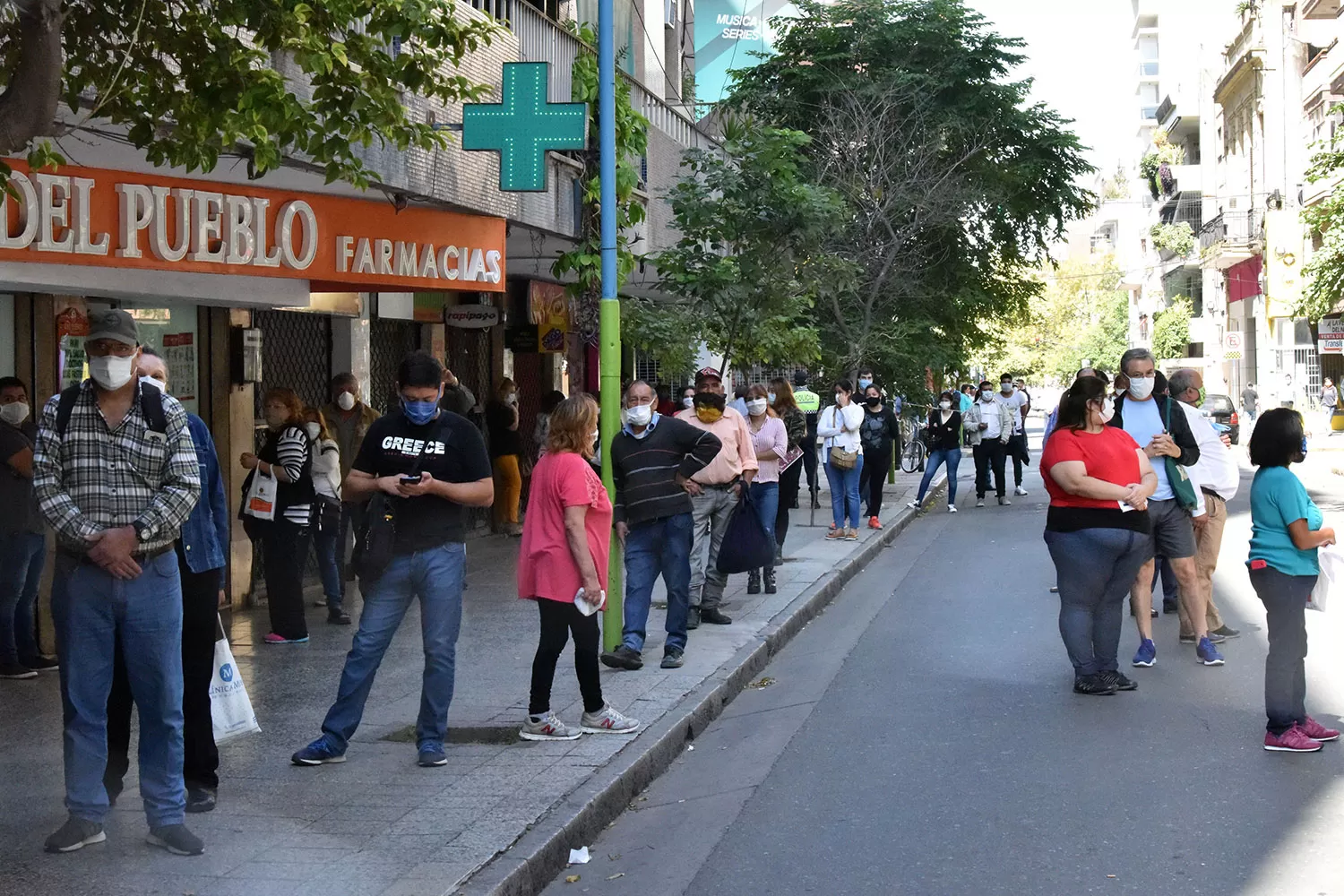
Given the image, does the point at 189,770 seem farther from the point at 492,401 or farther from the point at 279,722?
the point at 492,401

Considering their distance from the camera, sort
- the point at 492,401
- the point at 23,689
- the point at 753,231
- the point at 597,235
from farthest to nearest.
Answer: the point at 492,401 < the point at 753,231 < the point at 597,235 < the point at 23,689

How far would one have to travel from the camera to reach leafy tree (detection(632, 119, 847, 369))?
46.3 ft

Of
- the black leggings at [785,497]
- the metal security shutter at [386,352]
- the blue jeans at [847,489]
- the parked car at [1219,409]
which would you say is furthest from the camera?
the parked car at [1219,409]

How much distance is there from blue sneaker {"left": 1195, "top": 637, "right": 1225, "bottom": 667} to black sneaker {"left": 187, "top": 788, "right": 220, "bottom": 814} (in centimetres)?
607

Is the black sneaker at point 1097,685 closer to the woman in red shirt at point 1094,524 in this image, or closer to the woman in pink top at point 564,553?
the woman in red shirt at point 1094,524

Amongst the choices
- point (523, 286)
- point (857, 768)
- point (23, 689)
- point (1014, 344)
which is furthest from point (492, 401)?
point (1014, 344)

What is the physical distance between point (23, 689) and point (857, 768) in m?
4.91

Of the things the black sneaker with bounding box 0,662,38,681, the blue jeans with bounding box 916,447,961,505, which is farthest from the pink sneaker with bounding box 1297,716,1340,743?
the blue jeans with bounding box 916,447,961,505

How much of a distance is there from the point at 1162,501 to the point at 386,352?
9589 millimetres

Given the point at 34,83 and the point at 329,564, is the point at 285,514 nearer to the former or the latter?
the point at 329,564

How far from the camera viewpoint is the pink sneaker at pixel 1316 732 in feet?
23.9

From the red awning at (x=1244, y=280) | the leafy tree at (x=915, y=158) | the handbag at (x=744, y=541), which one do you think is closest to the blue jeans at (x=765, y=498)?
the handbag at (x=744, y=541)

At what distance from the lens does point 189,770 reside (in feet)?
20.4

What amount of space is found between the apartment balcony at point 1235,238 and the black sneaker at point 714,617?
46.7 m
